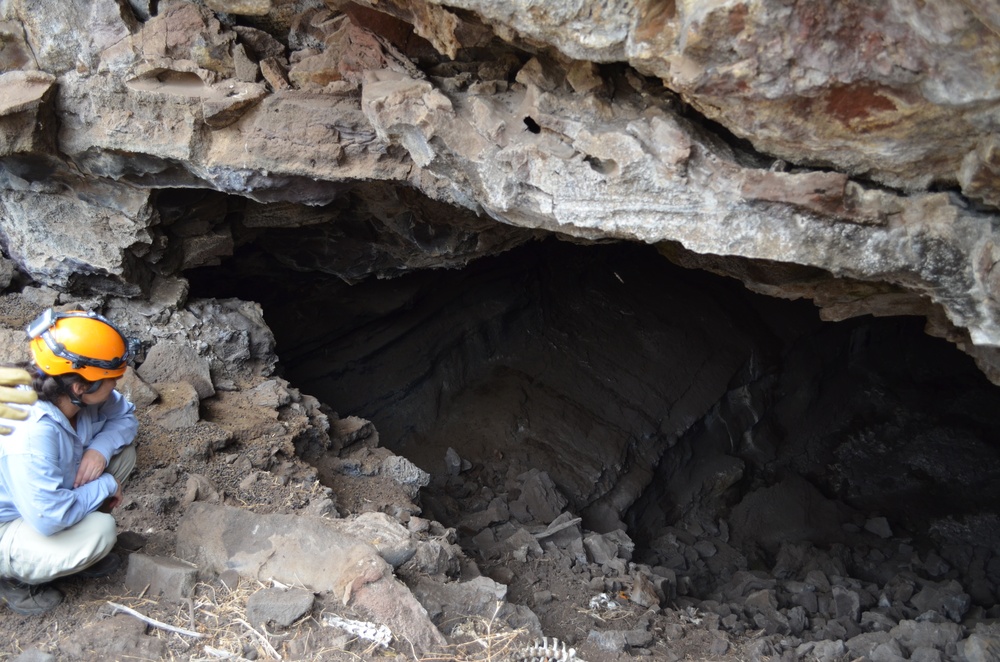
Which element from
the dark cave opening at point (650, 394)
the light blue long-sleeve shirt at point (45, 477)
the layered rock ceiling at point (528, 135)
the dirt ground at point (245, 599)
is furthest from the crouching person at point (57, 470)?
the dark cave opening at point (650, 394)

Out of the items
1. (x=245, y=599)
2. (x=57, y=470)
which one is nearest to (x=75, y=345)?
(x=57, y=470)

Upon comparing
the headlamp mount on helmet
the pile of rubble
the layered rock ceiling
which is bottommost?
the pile of rubble

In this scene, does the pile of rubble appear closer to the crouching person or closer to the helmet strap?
the crouching person

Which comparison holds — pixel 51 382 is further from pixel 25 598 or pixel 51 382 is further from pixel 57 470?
pixel 25 598

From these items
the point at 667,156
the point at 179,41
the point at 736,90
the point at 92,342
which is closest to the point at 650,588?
the point at 667,156

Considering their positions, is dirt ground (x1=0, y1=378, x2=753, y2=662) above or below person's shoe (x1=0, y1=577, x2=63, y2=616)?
above

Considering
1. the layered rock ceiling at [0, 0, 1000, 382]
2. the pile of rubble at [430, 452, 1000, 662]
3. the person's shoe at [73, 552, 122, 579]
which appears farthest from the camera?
the pile of rubble at [430, 452, 1000, 662]

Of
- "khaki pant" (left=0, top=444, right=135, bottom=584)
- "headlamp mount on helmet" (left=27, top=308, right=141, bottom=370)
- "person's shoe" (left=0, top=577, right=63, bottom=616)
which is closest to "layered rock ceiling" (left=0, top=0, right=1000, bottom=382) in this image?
"headlamp mount on helmet" (left=27, top=308, right=141, bottom=370)

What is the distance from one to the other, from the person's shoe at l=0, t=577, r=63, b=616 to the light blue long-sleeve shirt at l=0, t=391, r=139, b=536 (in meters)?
0.30

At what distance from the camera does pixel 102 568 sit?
2941mm

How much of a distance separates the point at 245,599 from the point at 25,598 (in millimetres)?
782

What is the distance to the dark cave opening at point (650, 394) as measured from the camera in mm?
5633

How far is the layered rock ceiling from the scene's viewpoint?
2328 mm

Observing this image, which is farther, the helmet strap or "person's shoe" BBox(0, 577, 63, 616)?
"person's shoe" BBox(0, 577, 63, 616)
